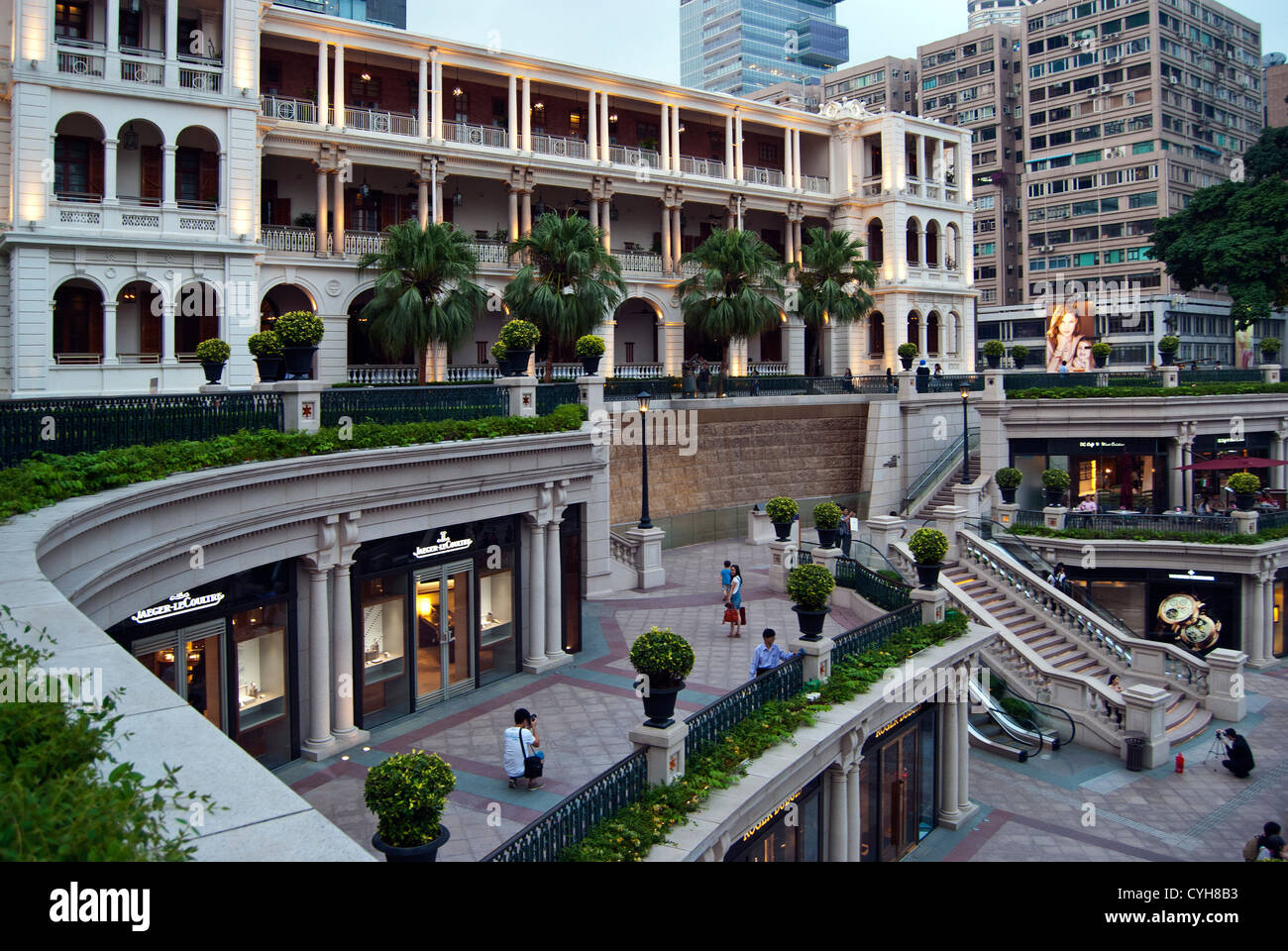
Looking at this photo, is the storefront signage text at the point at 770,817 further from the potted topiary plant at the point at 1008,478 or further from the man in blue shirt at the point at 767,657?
the potted topiary plant at the point at 1008,478

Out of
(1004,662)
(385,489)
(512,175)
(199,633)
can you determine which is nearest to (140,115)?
(512,175)

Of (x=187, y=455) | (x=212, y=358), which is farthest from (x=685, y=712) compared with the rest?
(x=212, y=358)

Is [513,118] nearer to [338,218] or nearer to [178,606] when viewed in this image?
[338,218]

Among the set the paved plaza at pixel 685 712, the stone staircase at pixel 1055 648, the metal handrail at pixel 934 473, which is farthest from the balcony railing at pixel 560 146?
the stone staircase at pixel 1055 648

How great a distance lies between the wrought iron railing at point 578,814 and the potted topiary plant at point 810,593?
164 inches

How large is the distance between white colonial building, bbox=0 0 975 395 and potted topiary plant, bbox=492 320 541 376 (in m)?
13.4

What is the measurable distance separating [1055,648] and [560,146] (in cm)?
3122

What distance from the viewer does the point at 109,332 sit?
31406 mm

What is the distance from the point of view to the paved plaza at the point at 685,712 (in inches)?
591

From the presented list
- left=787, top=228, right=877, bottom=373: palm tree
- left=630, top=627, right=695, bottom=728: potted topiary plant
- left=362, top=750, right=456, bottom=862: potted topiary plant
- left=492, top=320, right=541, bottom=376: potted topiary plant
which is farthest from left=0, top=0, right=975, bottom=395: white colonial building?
left=362, top=750, right=456, bottom=862: potted topiary plant

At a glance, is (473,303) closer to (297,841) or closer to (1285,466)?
(297,841)

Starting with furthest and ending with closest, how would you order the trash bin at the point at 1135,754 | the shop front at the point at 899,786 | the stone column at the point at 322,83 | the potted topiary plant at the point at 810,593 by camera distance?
the stone column at the point at 322,83 → the trash bin at the point at 1135,754 → the shop front at the point at 899,786 → the potted topiary plant at the point at 810,593

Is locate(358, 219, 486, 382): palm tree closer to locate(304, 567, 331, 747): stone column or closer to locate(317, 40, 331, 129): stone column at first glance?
locate(317, 40, 331, 129): stone column

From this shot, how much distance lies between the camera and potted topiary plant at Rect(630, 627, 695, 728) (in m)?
11.1
